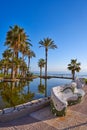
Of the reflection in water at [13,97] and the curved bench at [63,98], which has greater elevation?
the curved bench at [63,98]

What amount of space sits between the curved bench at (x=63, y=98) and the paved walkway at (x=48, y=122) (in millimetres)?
337

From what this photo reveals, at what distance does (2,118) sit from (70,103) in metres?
4.26

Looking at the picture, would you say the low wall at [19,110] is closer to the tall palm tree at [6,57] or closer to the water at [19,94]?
the water at [19,94]

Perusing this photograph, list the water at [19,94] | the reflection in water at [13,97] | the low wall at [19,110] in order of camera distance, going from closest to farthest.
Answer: the low wall at [19,110], the reflection in water at [13,97], the water at [19,94]

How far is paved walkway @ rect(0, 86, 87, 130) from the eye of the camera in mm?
6129

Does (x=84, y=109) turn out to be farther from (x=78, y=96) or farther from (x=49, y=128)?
(x=49, y=128)

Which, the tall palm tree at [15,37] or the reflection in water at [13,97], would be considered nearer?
the reflection in water at [13,97]

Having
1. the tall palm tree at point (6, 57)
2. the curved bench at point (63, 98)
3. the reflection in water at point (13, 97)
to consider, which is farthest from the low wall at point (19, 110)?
the tall palm tree at point (6, 57)

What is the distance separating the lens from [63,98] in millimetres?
9242

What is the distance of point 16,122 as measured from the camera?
671 cm

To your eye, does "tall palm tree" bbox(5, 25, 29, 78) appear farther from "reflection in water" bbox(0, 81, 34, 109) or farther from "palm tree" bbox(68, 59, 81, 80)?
"reflection in water" bbox(0, 81, 34, 109)

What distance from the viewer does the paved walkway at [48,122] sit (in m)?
6.13

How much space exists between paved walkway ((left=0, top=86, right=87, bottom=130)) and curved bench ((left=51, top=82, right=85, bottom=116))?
0.34 m

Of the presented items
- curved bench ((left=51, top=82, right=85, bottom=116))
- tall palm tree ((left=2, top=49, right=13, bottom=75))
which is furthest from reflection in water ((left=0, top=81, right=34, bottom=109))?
tall palm tree ((left=2, top=49, right=13, bottom=75))
